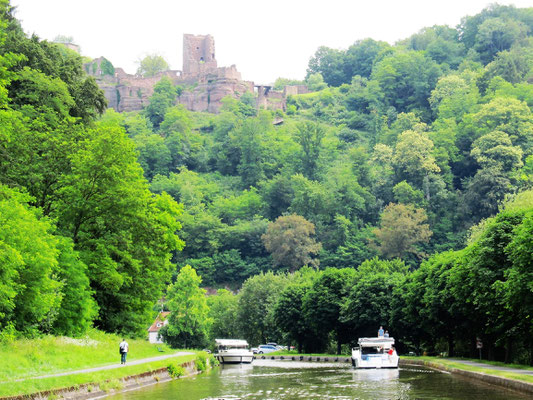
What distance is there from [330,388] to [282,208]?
119404 mm

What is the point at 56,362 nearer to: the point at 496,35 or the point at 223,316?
the point at 223,316

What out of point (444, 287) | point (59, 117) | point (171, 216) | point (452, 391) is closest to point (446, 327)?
point (444, 287)

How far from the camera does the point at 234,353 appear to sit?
59875 millimetres

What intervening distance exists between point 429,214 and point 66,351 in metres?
101

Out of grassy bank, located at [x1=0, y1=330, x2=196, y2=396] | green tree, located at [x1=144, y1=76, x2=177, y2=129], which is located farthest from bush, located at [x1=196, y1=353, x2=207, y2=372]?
green tree, located at [x1=144, y1=76, x2=177, y2=129]

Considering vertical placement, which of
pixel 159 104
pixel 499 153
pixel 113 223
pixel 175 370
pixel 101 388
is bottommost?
pixel 175 370

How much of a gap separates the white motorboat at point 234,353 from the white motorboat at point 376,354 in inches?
631

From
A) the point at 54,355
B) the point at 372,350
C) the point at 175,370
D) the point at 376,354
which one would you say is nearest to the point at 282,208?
the point at 372,350

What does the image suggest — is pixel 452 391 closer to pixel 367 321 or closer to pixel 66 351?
pixel 66 351

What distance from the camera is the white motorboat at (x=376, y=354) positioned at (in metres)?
45.1

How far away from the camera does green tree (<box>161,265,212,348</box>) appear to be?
9538 cm

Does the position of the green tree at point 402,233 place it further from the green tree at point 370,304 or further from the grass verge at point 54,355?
the grass verge at point 54,355

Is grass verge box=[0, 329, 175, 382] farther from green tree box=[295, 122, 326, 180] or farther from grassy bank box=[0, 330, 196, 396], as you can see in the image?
green tree box=[295, 122, 326, 180]

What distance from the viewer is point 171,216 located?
51250mm
